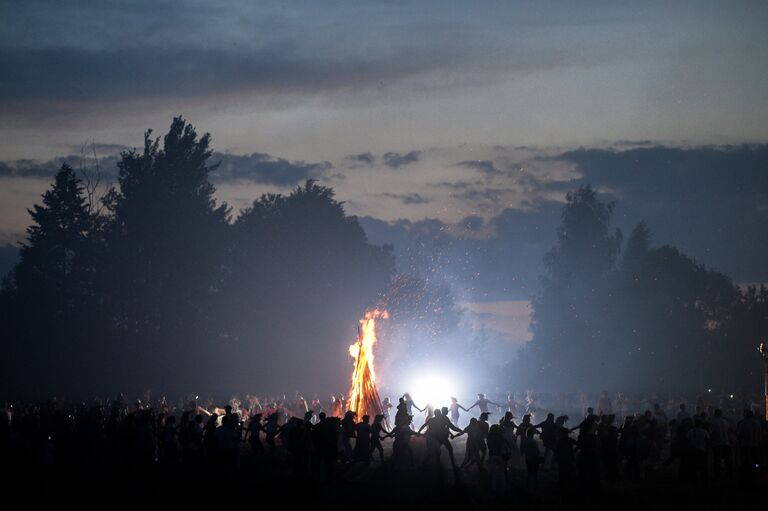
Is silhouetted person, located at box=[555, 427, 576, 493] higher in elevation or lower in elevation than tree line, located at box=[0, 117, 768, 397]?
lower

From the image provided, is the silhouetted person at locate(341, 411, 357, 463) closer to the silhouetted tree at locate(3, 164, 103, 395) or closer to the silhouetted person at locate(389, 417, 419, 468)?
the silhouetted person at locate(389, 417, 419, 468)

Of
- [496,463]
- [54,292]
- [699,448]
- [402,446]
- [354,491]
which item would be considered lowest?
[354,491]

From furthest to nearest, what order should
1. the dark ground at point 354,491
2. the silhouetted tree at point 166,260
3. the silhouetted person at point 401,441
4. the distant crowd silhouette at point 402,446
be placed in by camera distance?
the silhouetted tree at point 166,260 < the silhouetted person at point 401,441 < the distant crowd silhouette at point 402,446 < the dark ground at point 354,491

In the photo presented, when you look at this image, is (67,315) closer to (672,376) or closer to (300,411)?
(300,411)

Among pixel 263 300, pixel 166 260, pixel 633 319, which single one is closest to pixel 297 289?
pixel 263 300

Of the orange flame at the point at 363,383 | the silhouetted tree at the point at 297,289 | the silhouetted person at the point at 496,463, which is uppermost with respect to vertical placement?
the silhouetted tree at the point at 297,289

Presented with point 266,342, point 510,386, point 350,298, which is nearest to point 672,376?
point 510,386

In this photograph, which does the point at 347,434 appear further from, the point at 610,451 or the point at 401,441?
the point at 610,451

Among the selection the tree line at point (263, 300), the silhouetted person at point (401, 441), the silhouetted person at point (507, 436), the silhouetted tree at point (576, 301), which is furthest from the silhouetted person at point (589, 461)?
the silhouetted tree at point (576, 301)

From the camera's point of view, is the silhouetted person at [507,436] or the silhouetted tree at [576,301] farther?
the silhouetted tree at [576,301]

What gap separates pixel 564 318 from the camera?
101688 mm

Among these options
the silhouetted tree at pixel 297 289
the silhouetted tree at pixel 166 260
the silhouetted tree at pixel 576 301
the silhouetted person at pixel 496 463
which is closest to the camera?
the silhouetted person at pixel 496 463

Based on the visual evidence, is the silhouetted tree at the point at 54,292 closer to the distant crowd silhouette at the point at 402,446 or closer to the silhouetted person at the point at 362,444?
the distant crowd silhouette at the point at 402,446

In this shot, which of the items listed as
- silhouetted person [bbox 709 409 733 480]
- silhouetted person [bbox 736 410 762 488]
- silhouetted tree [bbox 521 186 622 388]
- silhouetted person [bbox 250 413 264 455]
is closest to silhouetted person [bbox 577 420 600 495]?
silhouetted person [bbox 736 410 762 488]
